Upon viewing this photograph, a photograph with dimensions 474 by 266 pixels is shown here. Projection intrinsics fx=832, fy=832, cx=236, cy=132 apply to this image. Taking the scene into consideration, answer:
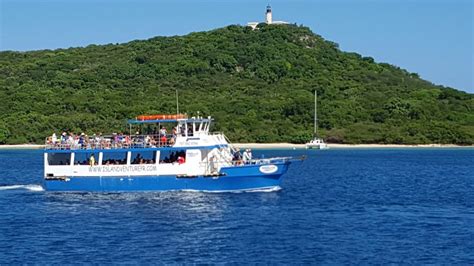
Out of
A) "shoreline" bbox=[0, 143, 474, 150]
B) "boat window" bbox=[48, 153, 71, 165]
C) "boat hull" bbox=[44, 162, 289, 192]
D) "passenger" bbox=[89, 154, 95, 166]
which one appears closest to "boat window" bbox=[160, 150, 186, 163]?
"boat hull" bbox=[44, 162, 289, 192]

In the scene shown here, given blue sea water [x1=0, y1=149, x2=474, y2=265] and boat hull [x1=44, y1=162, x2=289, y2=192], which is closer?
blue sea water [x1=0, y1=149, x2=474, y2=265]

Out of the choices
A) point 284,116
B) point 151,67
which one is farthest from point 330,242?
point 151,67

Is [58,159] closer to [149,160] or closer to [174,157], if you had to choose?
[149,160]

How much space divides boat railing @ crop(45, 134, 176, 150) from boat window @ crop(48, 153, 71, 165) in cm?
67

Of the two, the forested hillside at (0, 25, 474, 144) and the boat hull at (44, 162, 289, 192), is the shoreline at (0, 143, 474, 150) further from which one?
the boat hull at (44, 162, 289, 192)

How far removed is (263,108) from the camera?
157375 millimetres

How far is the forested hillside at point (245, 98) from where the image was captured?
14862 cm

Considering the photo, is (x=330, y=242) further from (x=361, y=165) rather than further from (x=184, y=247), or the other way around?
(x=361, y=165)

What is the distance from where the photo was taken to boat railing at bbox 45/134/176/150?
56906 millimetres

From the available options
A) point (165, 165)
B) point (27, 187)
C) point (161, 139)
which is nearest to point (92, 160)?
point (161, 139)

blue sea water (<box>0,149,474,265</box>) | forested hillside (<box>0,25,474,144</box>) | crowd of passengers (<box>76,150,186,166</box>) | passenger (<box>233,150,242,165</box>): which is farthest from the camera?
forested hillside (<box>0,25,474,144</box>)

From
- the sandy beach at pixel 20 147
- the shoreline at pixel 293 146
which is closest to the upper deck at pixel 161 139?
the shoreline at pixel 293 146

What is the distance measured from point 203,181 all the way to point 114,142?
23.6 ft

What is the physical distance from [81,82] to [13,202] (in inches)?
4863
